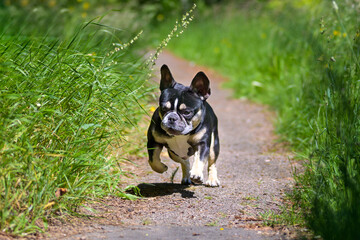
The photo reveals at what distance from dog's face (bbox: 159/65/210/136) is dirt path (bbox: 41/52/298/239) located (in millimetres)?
519

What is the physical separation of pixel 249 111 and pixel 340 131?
493 cm

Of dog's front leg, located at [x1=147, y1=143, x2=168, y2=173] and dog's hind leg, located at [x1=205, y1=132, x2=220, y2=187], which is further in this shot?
dog's hind leg, located at [x1=205, y1=132, x2=220, y2=187]

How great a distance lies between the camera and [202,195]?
4195 mm

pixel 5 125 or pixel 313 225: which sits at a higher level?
pixel 5 125

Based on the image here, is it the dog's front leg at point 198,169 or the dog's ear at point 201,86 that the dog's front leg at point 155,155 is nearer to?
the dog's front leg at point 198,169

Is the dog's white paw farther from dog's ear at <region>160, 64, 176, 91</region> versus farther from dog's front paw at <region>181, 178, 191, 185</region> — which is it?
dog's ear at <region>160, 64, 176, 91</region>

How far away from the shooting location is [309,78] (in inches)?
263

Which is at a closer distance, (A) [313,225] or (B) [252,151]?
(A) [313,225]

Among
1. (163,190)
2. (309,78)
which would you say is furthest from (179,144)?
(309,78)

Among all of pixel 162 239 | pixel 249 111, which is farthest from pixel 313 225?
pixel 249 111

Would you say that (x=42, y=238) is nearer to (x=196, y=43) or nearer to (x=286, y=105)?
(x=286, y=105)

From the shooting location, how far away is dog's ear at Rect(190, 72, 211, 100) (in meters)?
4.18

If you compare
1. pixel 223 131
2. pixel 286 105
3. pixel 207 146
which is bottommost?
pixel 207 146

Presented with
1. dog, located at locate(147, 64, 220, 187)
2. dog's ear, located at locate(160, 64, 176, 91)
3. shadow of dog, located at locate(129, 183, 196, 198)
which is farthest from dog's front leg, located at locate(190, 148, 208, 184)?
dog's ear, located at locate(160, 64, 176, 91)
